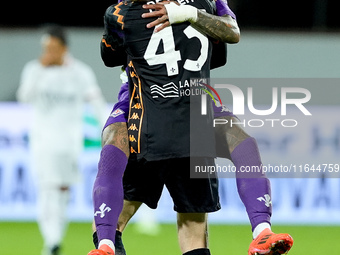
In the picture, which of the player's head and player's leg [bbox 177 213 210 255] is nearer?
player's leg [bbox 177 213 210 255]

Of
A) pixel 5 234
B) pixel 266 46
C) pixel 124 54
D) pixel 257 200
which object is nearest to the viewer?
pixel 257 200

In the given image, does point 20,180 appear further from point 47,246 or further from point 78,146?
point 47,246

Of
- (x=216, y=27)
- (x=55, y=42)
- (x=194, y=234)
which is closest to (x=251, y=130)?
(x=55, y=42)

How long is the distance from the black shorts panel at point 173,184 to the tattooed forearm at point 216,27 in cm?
68

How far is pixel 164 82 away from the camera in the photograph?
14.5 ft

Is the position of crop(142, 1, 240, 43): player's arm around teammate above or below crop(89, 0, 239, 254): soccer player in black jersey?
above

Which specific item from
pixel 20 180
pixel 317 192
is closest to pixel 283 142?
pixel 317 192

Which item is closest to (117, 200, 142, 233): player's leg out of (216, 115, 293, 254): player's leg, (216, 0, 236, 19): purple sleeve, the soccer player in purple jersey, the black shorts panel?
the black shorts panel

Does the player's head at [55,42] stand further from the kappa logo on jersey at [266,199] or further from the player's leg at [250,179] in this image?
the kappa logo on jersey at [266,199]

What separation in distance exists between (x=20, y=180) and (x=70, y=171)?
1509mm

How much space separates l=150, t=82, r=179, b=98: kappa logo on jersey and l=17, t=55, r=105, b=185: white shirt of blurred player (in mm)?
4278

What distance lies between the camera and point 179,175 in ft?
15.3

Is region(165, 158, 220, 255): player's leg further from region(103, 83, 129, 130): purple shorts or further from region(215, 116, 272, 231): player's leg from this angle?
region(103, 83, 129, 130): purple shorts

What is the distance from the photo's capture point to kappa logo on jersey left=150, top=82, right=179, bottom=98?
Answer: 4426 millimetres
